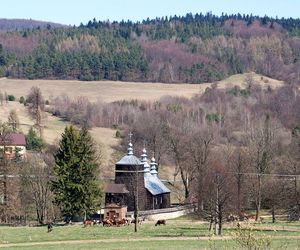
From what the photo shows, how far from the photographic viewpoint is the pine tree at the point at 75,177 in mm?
64812

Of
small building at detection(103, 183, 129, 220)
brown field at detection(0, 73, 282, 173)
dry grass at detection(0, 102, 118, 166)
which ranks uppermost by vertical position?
brown field at detection(0, 73, 282, 173)

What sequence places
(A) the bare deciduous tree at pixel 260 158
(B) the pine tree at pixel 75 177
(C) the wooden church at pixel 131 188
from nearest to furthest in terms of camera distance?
(B) the pine tree at pixel 75 177 < (A) the bare deciduous tree at pixel 260 158 < (C) the wooden church at pixel 131 188

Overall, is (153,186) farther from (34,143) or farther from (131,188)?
(34,143)

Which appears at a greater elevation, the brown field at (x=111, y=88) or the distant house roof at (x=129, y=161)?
the brown field at (x=111, y=88)

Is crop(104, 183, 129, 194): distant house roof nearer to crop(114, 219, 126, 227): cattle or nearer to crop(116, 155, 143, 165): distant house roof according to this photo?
crop(116, 155, 143, 165): distant house roof

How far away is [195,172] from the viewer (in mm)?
84250

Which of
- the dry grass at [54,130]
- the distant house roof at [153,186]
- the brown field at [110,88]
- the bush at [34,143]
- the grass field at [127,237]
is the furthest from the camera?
the brown field at [110,88]

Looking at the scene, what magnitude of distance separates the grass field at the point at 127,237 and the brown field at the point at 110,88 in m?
107

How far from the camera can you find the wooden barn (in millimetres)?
73125

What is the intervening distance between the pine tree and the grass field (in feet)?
20.0

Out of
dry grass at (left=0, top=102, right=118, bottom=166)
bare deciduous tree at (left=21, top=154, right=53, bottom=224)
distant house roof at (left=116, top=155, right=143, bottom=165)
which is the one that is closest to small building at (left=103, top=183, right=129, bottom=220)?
distant house roof at (left=116, top=155, right=143, bottom=165)

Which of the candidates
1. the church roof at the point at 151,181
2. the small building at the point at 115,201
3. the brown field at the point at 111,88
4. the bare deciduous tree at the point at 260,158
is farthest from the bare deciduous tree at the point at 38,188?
the brown field at the point at 111,88

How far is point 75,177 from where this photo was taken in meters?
65.8

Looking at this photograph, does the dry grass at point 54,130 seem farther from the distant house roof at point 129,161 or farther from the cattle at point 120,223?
the cattle at point 120,223
